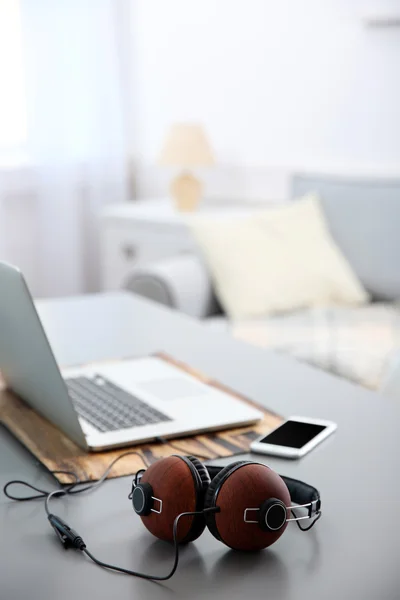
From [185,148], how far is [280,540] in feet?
9.36

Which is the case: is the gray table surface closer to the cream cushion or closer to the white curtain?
the cream cushion

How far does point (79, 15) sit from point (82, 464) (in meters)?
3.28

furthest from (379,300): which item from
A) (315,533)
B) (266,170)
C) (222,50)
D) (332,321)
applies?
(315,533)

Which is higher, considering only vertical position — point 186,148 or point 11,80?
point 11,80

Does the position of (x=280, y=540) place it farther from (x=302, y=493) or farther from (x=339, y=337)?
(x=339, y=337)

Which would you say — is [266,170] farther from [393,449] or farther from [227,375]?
[393,449]

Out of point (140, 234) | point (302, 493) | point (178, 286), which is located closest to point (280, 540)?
point (302, 493)

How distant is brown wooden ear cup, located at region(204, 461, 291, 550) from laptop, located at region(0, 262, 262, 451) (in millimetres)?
271

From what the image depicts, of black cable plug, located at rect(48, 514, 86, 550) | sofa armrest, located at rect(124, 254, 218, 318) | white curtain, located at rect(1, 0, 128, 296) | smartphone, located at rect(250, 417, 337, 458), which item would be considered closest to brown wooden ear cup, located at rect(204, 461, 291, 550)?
black cable plug, located at rect(48, 514, 86, 550)

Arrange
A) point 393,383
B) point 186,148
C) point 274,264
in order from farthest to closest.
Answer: point 186,148 < point 274,264 < point 393,383

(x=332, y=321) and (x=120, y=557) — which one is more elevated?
(x=120, y=557)

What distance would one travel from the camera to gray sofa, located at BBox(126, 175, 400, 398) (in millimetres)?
2322

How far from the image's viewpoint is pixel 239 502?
2.47 feet

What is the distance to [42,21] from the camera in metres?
3.81
